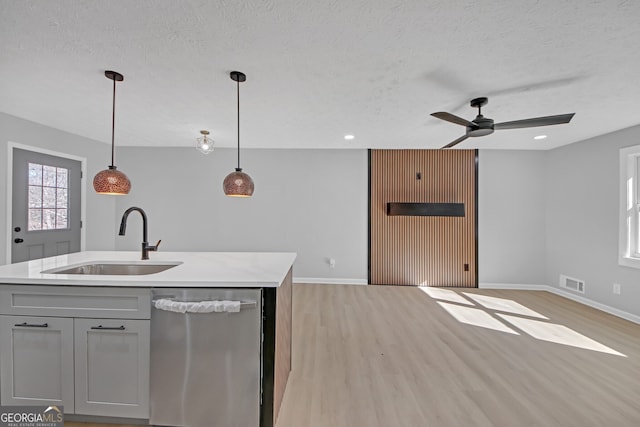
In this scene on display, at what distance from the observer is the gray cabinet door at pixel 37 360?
5.21 feet

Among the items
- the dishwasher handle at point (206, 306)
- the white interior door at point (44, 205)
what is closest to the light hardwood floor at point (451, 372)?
the dishwasher handle at point (206, 306)

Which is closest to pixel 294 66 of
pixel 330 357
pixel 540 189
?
pixel 330 357

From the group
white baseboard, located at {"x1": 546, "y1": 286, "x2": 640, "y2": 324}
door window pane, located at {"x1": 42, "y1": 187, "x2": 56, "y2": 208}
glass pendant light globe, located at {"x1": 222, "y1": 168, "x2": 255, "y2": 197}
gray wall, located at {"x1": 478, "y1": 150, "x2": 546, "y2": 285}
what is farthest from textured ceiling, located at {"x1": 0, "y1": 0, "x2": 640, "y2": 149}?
white baseboard, located at {"x1": 546, "y1": 286, "x2": 640, "y2": 324}

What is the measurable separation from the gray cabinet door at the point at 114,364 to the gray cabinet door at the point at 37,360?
7 centimetres

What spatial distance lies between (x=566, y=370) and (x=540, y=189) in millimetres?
3513

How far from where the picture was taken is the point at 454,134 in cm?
375

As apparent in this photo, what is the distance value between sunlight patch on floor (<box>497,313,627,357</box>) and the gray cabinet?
3.74 metres

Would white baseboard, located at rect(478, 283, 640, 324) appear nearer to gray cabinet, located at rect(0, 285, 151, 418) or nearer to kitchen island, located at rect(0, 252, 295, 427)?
kitchen island, located at rect(0, 252, 295, 427)

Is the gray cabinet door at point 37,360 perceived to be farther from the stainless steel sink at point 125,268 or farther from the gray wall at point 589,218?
the gray wall at point 589,218

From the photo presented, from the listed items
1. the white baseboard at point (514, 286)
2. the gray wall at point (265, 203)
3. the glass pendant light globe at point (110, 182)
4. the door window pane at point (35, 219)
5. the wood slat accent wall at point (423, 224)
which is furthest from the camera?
the gray wall at point (265, 203)

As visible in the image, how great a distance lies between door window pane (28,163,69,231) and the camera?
3469mm

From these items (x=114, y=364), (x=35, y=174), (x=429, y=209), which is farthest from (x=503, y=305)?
(x=35, y=174)

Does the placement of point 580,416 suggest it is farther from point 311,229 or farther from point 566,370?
point 311,229

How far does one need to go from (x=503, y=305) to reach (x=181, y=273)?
4.28 metres
